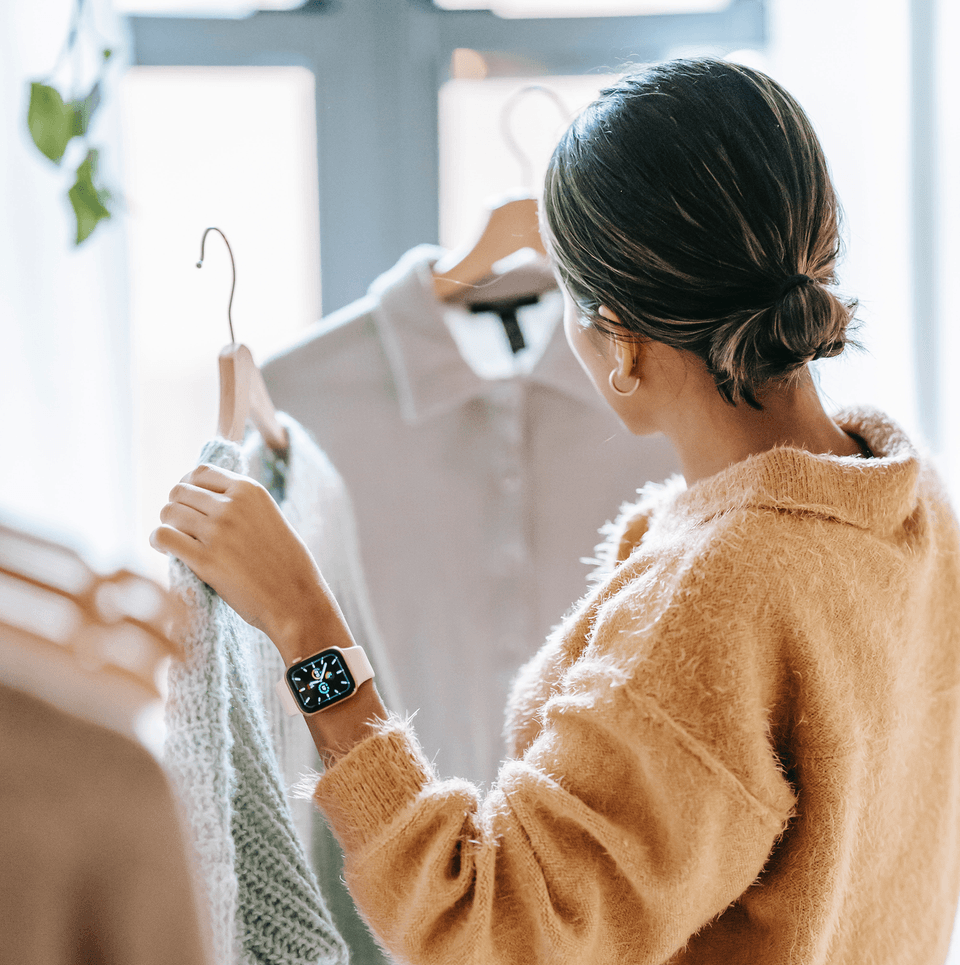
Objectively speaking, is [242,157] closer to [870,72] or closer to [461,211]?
[461,211]

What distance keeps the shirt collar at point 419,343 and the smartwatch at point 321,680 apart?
0.41 metres

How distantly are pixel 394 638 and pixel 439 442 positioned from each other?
22 cm

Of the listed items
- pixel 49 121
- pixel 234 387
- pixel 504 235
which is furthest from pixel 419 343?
pixel 49 121

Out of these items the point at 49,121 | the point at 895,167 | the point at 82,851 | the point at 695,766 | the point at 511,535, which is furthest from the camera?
the point at 895,167

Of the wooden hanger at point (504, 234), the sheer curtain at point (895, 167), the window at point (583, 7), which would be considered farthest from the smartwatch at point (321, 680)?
the window at point (583, 7)

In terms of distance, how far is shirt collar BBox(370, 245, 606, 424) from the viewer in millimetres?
894

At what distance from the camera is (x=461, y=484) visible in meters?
0.94

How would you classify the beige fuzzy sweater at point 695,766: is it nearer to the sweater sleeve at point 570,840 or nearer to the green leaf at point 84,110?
the sweater sleeve at point 570,840

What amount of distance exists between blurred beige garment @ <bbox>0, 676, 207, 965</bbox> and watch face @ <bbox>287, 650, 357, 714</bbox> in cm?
19

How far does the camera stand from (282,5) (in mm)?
1156

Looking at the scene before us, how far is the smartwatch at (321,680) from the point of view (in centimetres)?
52

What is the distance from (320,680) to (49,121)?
0.65 meters

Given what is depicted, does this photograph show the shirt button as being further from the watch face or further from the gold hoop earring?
the watch face

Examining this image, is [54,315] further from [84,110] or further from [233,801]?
[233,801]
